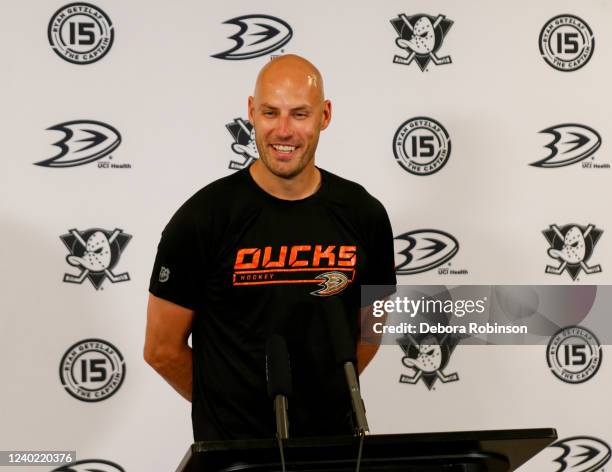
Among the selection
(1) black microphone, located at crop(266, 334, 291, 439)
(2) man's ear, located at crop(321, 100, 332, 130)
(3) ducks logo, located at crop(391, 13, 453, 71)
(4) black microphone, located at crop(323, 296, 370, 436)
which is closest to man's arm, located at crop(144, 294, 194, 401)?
(2) man's ear, located at crop(321, 100, 332, 130)

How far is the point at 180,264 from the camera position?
91.3 inches

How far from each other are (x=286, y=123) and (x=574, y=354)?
1.57 meters

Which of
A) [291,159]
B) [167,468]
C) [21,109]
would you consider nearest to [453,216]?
[291,159]

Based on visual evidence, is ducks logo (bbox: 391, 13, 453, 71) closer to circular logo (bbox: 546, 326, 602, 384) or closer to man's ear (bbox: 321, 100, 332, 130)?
man's ear (bbox: 321, 100, 332, 130)

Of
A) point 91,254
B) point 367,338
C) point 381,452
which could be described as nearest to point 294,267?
point 367,338

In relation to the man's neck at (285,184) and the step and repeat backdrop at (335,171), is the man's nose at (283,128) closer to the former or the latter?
the man's neck at (285,184)

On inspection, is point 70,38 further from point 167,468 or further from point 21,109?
point 167,468

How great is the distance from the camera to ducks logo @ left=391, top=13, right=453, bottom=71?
322 cm

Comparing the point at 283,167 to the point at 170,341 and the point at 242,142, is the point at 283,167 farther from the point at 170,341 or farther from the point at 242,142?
the point at 242,142

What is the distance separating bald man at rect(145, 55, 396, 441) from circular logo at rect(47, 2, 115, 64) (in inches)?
36.8

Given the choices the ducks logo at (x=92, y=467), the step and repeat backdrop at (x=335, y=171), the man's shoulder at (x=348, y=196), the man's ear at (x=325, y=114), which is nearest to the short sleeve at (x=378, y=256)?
the man's shoulder at (x=348, y=196)

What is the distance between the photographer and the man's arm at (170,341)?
7.75 feet

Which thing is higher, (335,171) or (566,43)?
(566,43)

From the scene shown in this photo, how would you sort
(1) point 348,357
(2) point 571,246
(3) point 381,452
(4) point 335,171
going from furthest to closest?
1. (2) point 571,246
2. (4) point 335,171
3. (1) point 348,357
4. (3) point 381,452
